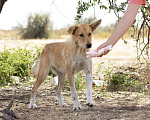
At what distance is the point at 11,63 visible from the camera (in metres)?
8.44

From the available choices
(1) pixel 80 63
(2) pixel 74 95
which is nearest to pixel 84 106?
(2) pixel 74 95

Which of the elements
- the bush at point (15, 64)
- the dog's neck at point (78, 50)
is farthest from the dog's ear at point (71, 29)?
the bush at point (15, 64)

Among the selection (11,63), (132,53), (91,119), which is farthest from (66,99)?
(132,53)

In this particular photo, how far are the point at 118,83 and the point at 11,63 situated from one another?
136 inches

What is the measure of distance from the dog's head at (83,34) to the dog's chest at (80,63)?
27cm

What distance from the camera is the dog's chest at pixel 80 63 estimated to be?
4.84 metres

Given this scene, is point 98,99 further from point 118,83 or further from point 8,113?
point 8,113

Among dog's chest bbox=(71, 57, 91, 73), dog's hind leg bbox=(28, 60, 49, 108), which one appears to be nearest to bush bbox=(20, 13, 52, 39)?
dog's hind leg bbox=(28, 60, 49, 108)

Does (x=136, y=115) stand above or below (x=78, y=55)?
below

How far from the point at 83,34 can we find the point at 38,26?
20.0 metres

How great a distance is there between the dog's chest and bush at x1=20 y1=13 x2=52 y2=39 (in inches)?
763

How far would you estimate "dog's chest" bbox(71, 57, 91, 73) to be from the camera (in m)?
4.84

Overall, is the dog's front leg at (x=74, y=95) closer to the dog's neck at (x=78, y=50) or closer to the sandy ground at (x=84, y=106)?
the sandy ground at (x=84, y=106)

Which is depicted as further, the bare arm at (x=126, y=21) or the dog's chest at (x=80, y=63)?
the dog's chest at (x=80, y=63)
